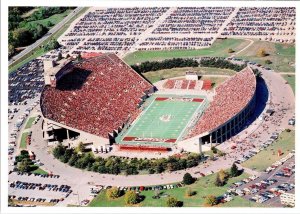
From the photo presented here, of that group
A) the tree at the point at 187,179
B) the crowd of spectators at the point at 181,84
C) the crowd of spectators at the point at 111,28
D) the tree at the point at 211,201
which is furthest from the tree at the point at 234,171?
the crowd of spectators at the point at 111,28

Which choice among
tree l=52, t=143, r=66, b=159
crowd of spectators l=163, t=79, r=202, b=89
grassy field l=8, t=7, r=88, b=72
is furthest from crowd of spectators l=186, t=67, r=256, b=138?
grassy field l=8, t=7, r=88, b=72

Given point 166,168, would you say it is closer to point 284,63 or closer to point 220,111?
point 220,111

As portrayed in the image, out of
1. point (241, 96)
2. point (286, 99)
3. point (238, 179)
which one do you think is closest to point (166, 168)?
point (238, 179)

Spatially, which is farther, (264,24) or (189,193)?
(264,24)

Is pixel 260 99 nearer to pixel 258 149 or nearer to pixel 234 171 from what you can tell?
pixel 258 149

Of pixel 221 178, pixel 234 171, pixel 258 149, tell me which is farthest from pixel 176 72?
pixel 221 178
